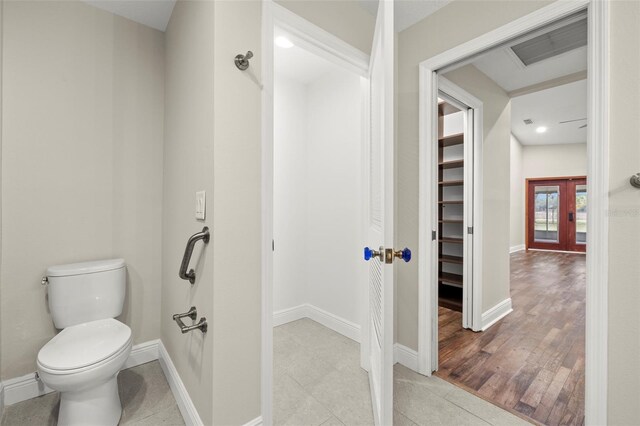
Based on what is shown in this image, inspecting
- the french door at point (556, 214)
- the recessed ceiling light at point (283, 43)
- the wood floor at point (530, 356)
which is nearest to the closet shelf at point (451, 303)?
the wood floor at point (530, 356)

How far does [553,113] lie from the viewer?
11.8 ft

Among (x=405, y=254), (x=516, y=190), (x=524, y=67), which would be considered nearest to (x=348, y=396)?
(x=405, y=254)

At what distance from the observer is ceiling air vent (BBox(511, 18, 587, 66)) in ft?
6.17

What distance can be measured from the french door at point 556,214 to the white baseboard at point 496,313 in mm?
2658

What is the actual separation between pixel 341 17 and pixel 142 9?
1.31 metres

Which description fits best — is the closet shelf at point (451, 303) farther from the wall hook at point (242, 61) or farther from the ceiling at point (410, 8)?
the wall hook at point (242, 61)

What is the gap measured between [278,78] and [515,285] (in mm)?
3998

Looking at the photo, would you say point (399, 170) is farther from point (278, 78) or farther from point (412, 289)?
point (278, 78)

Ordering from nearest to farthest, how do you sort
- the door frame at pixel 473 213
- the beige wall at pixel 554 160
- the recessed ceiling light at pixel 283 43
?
the recessed ceiling light at pixel 283 43, the door frame at pixel 473 213, the beige wall at pixel 554 160

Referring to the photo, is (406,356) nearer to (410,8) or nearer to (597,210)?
(597,210)

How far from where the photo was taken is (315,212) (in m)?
2.74

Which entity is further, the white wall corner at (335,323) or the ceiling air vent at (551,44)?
the white wall corner at (335,323)

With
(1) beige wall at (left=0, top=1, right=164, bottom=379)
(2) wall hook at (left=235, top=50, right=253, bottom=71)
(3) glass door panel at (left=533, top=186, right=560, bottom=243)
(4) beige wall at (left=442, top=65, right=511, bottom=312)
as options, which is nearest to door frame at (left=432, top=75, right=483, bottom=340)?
(4) beige wall at (left=442, top=65, right=511, bottom=312)

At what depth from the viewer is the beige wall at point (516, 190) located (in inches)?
199
